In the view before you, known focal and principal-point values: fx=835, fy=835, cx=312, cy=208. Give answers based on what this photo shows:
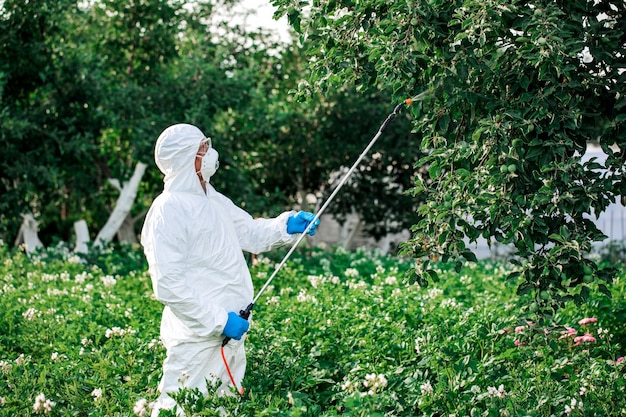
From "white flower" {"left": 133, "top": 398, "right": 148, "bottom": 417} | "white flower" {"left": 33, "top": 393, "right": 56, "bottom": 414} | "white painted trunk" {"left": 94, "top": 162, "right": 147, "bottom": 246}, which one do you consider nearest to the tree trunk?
"white painted trunk" {"left": 94, "top": 162, "right": 147, "bottom": 246}

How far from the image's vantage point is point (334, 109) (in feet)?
45.3

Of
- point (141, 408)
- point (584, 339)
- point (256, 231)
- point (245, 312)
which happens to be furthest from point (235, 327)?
point (584, 339)

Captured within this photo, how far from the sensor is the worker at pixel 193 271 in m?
3.89

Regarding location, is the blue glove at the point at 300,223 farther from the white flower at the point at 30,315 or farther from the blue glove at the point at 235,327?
the white flower at the point at 30,315

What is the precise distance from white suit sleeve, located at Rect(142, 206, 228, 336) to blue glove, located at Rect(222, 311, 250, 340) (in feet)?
0.08

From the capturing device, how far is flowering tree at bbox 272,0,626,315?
12.8ft

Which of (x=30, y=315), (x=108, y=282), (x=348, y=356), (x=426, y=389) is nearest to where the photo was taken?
(x=426, y=389)

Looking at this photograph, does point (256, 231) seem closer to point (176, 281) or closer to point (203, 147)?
point (203, 147)

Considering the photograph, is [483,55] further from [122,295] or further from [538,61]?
[122,295]

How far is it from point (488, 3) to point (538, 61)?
34cm

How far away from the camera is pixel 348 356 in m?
4.89

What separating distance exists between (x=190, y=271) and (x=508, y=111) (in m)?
1.70

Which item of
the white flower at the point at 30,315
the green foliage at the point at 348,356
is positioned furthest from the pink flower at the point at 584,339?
the white flower at the point at 30,315

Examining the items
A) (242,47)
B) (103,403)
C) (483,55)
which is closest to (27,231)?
(242,47)
